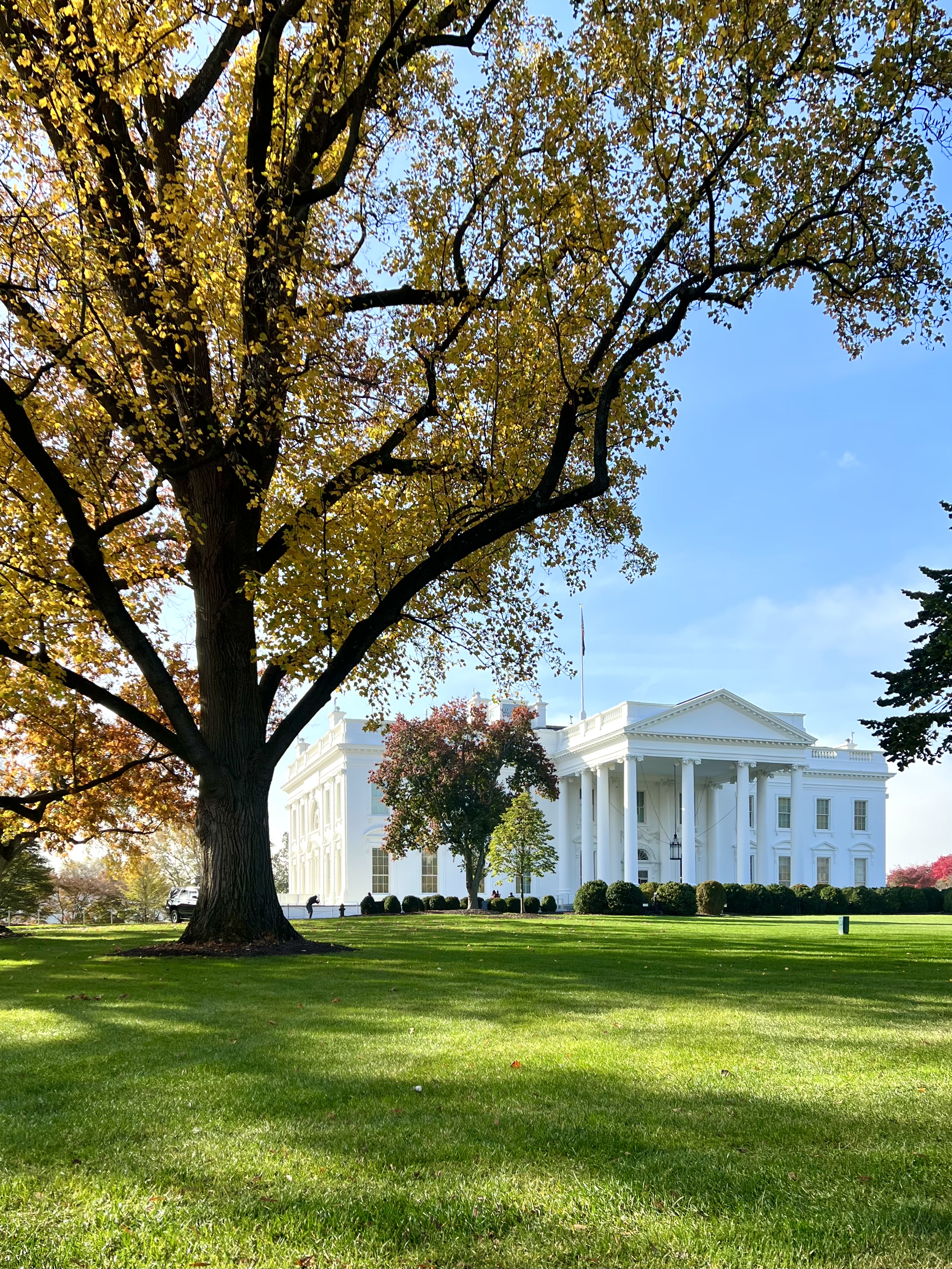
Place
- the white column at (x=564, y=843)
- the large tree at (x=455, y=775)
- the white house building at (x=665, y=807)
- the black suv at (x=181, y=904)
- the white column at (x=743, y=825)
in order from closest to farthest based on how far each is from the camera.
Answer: the black suv at (x=181, y=904) → the large tree at (x=455, y=775) → the white column at (x=743, y=825) → the white house building at (x=665, y=807) → the white column at (x=564, y=843)

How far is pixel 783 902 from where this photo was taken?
43344 mm

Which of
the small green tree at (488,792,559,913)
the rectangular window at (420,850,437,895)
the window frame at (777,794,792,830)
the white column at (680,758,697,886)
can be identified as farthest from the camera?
the window frame at (777,794,792,830)

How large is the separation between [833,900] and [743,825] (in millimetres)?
5258

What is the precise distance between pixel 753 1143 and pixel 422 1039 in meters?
3.05

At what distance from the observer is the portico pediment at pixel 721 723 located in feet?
157

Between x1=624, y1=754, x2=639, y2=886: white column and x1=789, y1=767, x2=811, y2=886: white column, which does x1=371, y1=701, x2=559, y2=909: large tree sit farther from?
x1=789, y1=767, x2=811, y2=886: white column

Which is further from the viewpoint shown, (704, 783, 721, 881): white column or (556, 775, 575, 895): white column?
(556, 775, 575, 895): white column

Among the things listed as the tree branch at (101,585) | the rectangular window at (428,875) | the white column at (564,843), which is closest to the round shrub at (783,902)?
the white column at (564,843)

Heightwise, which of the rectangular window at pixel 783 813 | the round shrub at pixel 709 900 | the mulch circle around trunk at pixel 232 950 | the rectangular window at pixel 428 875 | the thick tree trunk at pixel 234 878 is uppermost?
the thick tree trunk at pixel 234 878

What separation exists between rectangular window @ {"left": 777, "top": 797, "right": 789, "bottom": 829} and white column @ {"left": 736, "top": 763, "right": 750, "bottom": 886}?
9796mm

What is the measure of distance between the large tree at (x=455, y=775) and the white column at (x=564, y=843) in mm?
15369

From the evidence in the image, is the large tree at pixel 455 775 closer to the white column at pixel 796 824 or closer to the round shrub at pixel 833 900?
the round shrub at pixel 833 900

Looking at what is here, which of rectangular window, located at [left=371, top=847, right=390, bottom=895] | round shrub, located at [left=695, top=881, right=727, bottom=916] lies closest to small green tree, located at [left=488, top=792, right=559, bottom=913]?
round shrub, located at [left=695, top=881, right=727, bottom=916]

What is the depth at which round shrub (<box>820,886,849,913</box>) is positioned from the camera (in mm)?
46062
